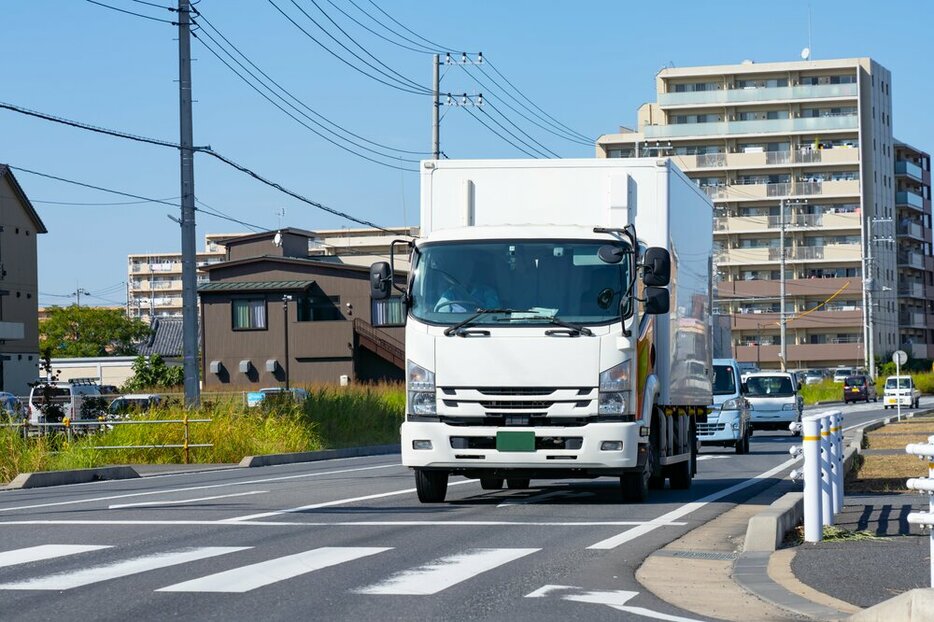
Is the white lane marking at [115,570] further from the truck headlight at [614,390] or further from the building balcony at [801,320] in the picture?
the building balcony at [801,320]

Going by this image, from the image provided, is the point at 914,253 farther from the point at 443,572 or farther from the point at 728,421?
the point at 443,572

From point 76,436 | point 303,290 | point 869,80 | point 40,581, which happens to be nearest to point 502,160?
point 40,581

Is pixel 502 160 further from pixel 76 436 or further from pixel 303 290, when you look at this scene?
pixel 303 290

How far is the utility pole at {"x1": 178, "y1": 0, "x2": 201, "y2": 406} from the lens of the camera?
2984 centimetres

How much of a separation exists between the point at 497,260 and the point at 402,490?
4638 millimetres

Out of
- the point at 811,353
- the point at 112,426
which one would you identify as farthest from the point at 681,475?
the point at 811,353

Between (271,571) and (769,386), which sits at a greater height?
(769,386)

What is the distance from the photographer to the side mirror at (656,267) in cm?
1412

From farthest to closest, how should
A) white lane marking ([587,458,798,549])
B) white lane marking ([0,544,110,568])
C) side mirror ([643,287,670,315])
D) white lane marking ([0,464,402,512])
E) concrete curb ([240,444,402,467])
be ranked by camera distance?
1. concrete curb ([240,444,402,467])
2. white lane marking ([0,464,402,512])
3. side mirror ([643,287,670,315])
4. white lane marking ([587,458,798,549])
5. white lane marking ([0,544,110,568])

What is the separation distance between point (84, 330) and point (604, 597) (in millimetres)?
117529

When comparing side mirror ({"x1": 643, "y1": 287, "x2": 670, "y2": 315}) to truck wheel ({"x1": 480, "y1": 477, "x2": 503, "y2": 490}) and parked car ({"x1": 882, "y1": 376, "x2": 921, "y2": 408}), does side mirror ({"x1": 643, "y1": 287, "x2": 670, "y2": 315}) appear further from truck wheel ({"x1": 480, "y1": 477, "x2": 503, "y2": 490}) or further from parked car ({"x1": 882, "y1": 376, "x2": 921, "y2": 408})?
parked car ({"x1": 882, "y1": 376, "x2": 921, "y2": 408})

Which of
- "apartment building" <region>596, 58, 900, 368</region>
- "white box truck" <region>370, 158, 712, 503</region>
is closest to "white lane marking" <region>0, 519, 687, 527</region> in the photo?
"white box truck" <region>370, 158, 712, 503</region>

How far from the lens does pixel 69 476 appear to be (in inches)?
880

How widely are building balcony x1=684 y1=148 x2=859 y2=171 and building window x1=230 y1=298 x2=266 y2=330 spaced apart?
43.5 m
